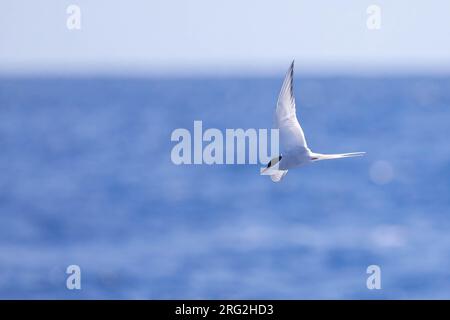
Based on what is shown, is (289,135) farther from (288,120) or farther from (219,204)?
(219,204)

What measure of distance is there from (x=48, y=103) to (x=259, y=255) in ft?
74.1

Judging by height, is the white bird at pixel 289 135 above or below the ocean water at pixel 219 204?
below

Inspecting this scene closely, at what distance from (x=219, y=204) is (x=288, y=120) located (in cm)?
1424

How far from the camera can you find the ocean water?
13547 millimetres

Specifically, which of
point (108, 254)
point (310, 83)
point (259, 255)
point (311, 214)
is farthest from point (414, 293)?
point (310, 83)

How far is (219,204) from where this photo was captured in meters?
20.1

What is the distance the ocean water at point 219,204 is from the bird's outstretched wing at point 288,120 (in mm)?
5937

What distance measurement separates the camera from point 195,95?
37.5m

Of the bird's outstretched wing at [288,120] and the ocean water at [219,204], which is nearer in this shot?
the bird's outstretched wing at [288,120]

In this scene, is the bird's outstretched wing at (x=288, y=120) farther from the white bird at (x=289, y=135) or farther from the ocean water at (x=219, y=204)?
the ocean water at (x=219, y=204)

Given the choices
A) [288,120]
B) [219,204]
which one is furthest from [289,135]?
[219,204]

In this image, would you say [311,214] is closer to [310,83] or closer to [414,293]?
[414,293]

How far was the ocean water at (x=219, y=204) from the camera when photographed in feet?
44.4

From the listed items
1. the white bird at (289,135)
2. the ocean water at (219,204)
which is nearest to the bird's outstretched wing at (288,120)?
the white bird at (289,135)
